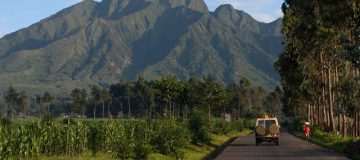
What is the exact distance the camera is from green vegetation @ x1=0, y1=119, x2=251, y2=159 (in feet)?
81.5

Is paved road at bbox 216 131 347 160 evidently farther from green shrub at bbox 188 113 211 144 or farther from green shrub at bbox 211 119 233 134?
green shrub at bbox 211 119 233 134

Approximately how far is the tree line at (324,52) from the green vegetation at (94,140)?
1170cm

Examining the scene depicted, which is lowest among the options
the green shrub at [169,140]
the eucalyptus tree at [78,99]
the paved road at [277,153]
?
the paved road at [277,153]

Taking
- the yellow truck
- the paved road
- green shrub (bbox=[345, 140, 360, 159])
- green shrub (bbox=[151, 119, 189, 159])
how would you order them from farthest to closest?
1. the yellow truck
2. the paved road
3. green shrub (bbox=[345, 140, 360, 159])
4. green shrub (bbox=[151, 119, 189, 159])

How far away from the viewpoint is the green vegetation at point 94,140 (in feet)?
81.5

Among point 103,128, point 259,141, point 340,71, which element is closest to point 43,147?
point 103,128

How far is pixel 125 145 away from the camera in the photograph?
24.6m

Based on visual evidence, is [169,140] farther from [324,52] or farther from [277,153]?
[324,52]

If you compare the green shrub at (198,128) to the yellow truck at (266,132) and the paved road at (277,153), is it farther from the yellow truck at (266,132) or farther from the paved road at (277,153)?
the yellow truck at (266,132)

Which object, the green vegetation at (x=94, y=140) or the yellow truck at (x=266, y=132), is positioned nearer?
the green vegetation at (x=94, y=140)

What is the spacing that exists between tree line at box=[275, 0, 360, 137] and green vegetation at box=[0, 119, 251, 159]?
11.7 meters

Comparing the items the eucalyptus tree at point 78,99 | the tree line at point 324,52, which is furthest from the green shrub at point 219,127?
the eucalyptus tree at point 78,99

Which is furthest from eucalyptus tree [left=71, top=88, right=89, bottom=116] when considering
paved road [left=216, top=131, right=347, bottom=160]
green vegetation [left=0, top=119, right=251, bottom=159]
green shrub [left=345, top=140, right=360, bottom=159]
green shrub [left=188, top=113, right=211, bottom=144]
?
green shrub [left=345, top=140, right=360, bottom=159]

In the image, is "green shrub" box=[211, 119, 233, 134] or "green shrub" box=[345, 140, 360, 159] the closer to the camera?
"green shrub" box=[345, 140, 360, 159]
